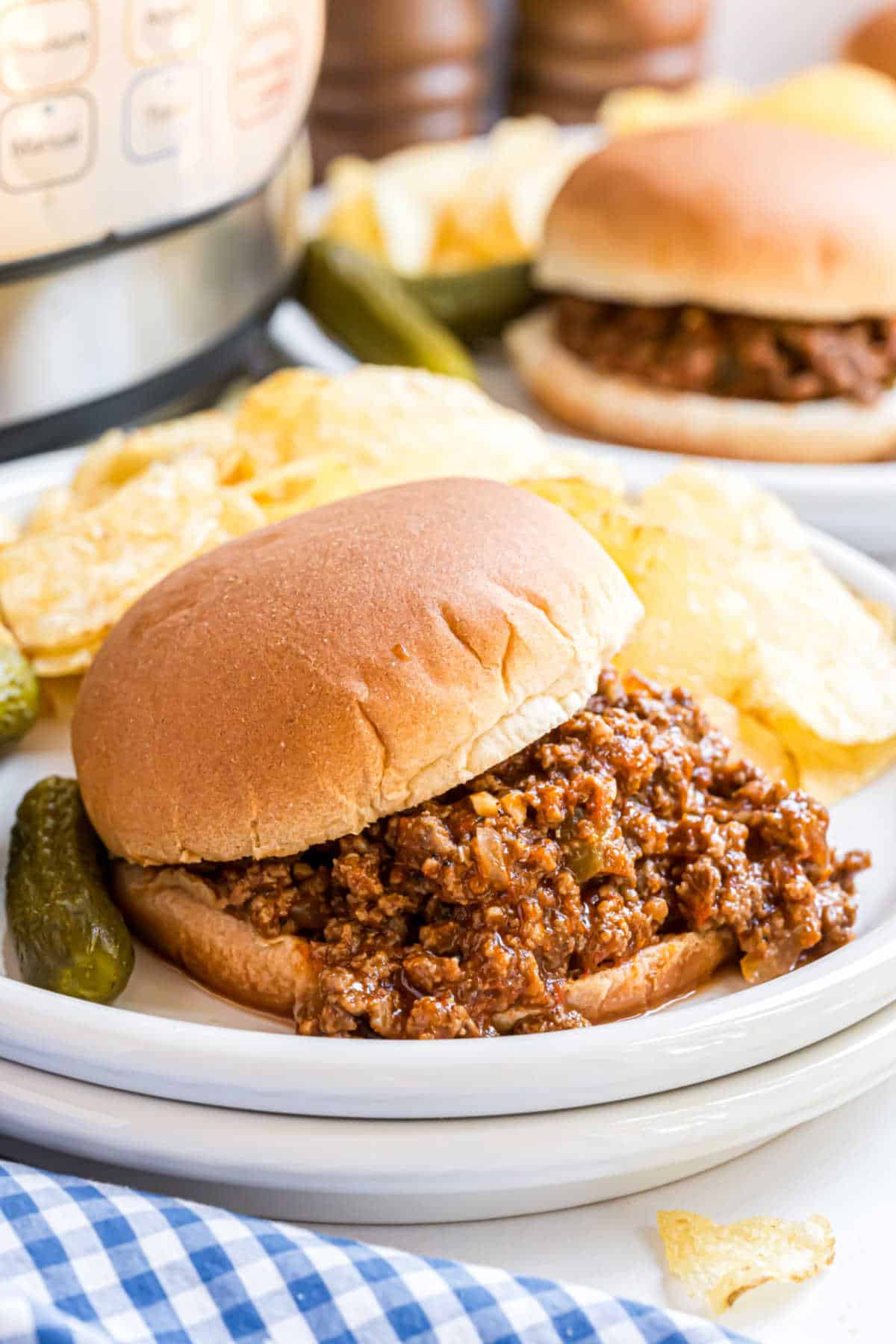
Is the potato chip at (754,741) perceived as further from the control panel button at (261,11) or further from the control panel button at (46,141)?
the control panel button at (261,11)

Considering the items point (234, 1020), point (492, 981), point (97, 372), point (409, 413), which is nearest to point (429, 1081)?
point (492, 981)

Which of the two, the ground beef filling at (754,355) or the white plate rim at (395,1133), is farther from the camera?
the ground beef filling at (754,355)

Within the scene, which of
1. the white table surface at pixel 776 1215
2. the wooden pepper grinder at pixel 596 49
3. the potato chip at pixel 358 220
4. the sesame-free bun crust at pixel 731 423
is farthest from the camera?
the wooden pepper grinder at pixel 596 49

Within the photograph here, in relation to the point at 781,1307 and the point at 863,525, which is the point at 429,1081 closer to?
the point at 781,1307

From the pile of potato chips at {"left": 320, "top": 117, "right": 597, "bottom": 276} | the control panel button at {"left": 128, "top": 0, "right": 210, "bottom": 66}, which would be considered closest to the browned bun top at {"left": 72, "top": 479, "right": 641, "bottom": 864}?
the control panel button at {"left": 128, "top": 0, "right": 210, "bottom": 66}

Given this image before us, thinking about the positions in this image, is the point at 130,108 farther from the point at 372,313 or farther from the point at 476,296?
the point at 476,296

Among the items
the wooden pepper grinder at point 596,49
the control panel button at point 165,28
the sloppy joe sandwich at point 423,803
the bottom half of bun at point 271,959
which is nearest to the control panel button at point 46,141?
the control panel button at point 165,28
